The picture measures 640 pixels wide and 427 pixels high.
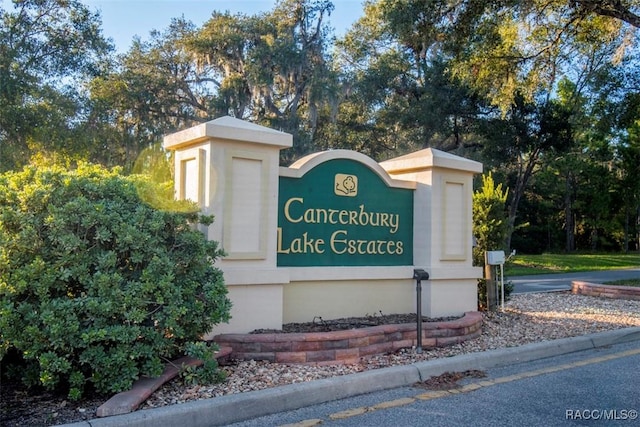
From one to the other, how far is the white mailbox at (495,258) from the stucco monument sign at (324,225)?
67 cm

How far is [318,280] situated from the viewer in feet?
20.8

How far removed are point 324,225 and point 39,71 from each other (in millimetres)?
14727

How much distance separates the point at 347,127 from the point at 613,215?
2661cm

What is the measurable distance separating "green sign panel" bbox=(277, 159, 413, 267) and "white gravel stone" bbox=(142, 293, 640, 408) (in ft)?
4.68

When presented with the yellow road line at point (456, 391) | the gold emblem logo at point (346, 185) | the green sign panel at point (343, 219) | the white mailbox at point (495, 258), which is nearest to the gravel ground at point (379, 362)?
the yellow road line at point (456, 391)

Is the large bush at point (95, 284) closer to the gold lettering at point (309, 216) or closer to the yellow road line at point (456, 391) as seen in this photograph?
the yellow road line at point (456, 391)

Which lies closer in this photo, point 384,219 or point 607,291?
point 384,219

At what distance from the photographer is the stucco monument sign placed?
561cm

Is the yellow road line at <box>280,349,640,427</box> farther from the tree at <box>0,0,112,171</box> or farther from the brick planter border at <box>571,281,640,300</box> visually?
the tree at <box>0,0,112,171</box>

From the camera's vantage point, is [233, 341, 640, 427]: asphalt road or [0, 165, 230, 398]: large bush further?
[233, 341, 640, 427]: asphalt road

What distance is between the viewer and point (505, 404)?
4.43 metres

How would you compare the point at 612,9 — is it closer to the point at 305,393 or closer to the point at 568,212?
the point at 305,393

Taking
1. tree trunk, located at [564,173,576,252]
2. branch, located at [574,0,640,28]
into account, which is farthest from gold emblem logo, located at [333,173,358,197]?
tree trunk, located at [564,173,576,252]

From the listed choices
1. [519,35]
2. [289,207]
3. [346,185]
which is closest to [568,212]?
[519,35]
